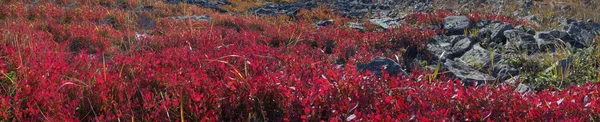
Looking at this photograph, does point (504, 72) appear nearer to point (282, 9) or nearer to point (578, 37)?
point (578, 37)

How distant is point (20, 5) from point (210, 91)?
9027 millimetres

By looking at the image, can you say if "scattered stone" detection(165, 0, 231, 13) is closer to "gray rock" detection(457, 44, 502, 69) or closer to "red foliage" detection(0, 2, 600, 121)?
"gray rock" detection(457, 44, 502, 69)

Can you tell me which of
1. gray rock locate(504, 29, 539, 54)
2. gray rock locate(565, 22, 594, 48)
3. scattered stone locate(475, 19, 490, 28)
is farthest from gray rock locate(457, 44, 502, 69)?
scattered stone locate(475, 19, 490, 28)

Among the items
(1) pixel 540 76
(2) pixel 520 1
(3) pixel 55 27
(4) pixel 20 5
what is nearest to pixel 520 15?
(2) pixel 520 1

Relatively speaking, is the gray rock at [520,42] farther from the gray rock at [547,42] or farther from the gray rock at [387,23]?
the gray rock at [387,23]

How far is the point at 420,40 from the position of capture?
7566mm

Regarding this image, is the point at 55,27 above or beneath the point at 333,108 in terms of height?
beneath

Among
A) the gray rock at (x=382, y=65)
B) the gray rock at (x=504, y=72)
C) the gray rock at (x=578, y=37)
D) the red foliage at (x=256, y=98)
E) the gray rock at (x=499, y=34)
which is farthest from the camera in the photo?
the gray rock at (x=499, y=34)

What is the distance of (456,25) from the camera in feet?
29.6

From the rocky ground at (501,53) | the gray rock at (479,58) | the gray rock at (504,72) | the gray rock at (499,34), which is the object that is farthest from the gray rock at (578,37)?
the gray rock at (504,72)

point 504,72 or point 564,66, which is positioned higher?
point 564,66

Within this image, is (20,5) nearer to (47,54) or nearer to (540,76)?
(47,54)

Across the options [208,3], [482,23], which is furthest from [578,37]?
[208,3]

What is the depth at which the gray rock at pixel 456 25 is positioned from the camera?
881cm
